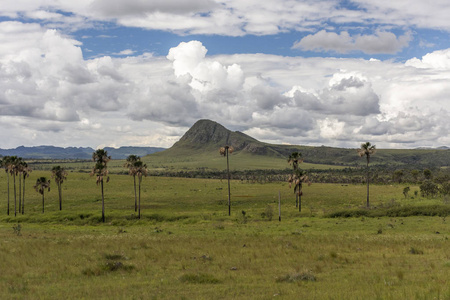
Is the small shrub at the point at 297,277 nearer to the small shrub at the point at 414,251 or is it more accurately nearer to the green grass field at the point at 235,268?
the green grass field at the point at 235,268

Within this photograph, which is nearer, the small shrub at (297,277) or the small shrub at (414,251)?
the small shrub at (297,277)

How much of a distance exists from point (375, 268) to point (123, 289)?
14.5 m

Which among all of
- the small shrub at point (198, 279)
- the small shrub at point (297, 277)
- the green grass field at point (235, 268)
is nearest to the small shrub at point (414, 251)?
the green grass field at point (235, 268)

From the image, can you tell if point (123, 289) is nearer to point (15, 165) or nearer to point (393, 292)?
point (393, 292)

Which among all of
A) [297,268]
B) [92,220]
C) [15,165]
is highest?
[15,165]

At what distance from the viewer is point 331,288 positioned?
17.8 metres

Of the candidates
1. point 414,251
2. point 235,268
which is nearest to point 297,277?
point 235,268

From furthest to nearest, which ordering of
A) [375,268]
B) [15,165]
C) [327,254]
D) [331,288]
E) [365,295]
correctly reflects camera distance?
[15,165], [327,254], [375,268], [331,288], [365,295]

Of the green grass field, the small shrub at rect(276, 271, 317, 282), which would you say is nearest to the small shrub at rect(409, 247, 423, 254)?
the green grass field

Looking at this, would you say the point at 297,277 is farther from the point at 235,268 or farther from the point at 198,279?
the point at 198,279

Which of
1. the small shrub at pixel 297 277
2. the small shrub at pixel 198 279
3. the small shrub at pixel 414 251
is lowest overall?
the small shrub at pixel 414 251

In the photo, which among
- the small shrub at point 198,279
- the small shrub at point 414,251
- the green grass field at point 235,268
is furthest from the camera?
the small shrub at point 414,251

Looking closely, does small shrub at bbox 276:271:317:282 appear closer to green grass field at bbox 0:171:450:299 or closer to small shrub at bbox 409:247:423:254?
green grass field at bbox 0:171:450:299

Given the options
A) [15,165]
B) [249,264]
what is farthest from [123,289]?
[15,165]
